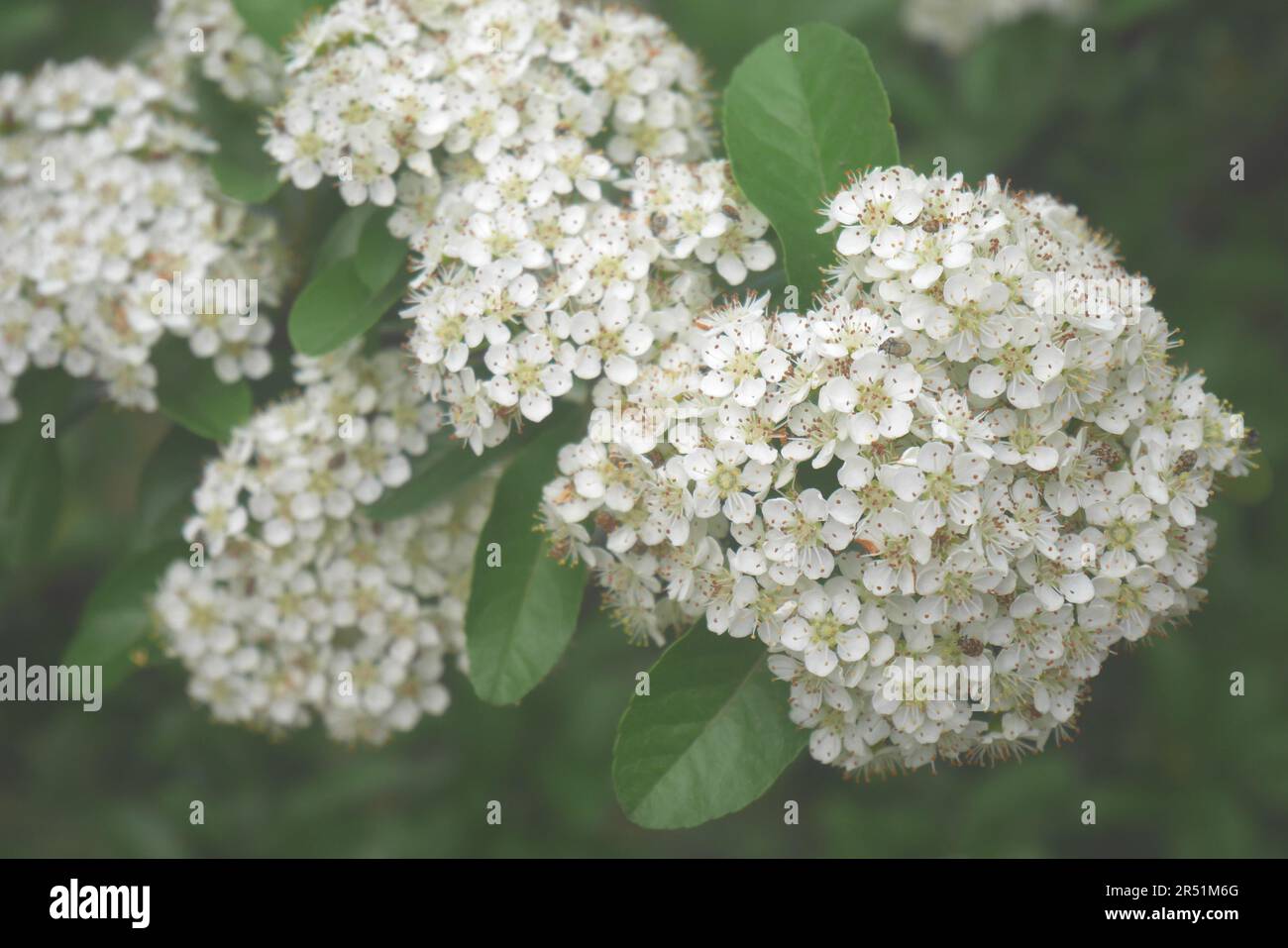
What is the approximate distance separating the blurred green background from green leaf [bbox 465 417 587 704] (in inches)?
54.7

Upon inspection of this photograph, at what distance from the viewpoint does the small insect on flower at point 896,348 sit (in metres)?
2.26

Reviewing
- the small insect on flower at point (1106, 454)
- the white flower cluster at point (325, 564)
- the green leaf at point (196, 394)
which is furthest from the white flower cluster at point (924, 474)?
the green leaf at point (196, 394)

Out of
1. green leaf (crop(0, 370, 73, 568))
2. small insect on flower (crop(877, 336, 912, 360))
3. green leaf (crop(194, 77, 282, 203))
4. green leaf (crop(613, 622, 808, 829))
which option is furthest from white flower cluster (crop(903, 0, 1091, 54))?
green leaf (crop(0, 370, 73, 568))

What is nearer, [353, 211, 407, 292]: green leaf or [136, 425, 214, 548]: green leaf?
[353, 211, 407, 292]: green leaf

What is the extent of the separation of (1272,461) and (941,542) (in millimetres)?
3191

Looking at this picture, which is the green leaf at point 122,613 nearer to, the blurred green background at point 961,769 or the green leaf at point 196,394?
the green leaf at point 196,394

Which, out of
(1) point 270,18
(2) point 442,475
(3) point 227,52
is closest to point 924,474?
(2) point 442,475

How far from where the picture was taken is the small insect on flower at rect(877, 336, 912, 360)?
7.41ft

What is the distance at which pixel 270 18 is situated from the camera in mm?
3037

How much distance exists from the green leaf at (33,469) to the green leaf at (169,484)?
284mm

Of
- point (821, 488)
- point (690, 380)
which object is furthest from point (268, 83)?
point (821, 488)

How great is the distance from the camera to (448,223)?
8.76 ft

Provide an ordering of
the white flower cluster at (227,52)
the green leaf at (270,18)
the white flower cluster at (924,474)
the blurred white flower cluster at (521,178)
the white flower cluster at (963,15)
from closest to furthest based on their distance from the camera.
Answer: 1. the white flower cluster at (924,474)
2. the blurred white flower cluster at (521,178)
3. the green leaf at (270,18)
4. the white flower cluster at (227,52)
5. the white flower cluster at (963,15)

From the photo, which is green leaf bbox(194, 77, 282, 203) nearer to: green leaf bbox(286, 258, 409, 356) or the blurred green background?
green leaf bbox(286, 258, 409, 356)
